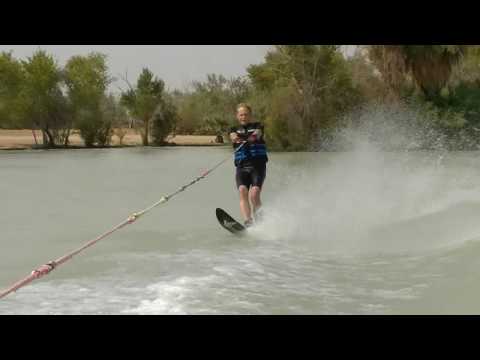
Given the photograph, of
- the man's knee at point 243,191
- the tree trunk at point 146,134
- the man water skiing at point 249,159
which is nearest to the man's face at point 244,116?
the man water skiing at point 249,159

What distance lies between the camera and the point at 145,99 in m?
38.5

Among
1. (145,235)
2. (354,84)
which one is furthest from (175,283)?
(354,84)

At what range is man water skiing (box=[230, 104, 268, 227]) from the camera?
6770 mm

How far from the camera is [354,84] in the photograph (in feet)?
98.3

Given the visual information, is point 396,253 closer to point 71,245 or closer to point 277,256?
point 277,256

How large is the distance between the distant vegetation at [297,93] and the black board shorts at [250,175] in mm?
21771

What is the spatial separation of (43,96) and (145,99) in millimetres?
6136

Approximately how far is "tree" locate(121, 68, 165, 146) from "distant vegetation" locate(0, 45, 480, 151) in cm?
9

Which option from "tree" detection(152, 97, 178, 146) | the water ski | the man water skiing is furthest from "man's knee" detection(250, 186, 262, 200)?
"tree" detection(152, 97, 178, 146)

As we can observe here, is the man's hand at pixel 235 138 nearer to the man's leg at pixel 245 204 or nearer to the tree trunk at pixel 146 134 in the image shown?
→ the man's leg at pixel 245 204

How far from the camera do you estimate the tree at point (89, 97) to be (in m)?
36.8

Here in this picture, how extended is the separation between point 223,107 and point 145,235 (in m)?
32.8

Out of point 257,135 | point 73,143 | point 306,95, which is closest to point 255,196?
point 257,135

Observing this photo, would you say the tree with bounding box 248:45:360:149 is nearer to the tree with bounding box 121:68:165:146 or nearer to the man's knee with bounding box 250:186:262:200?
the tree with bounding box 121:68:165:146
